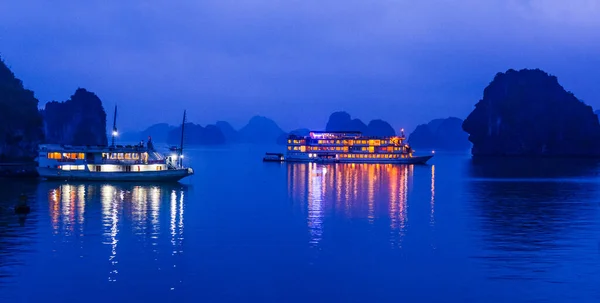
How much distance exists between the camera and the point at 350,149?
158 meters

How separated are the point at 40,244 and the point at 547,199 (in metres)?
51.4

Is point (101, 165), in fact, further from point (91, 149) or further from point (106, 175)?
point (91, 149)

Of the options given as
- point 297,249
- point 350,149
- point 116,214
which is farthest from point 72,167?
point 350,149

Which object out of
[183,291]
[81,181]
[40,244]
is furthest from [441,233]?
[81,181]

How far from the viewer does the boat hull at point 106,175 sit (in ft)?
258

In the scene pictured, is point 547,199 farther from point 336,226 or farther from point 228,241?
point 228,241

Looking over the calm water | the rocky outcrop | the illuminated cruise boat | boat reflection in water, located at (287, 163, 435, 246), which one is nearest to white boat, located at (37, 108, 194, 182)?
the calm water

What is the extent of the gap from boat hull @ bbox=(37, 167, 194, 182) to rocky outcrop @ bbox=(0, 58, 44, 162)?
50020 millimetres

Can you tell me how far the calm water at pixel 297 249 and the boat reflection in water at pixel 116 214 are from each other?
5.9 inches

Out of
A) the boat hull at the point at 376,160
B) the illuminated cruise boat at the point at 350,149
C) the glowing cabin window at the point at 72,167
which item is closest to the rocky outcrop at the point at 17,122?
the glowing cabin window at the point at 72,167

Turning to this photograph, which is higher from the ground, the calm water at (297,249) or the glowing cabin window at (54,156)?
the glowing cabin window at (54,156)

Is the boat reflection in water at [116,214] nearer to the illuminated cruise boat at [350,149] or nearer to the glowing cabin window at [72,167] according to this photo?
the glowing cabin window at [72,167]

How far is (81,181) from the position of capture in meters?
78.6

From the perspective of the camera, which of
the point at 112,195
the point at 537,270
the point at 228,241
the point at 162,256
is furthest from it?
the point at 112,195
